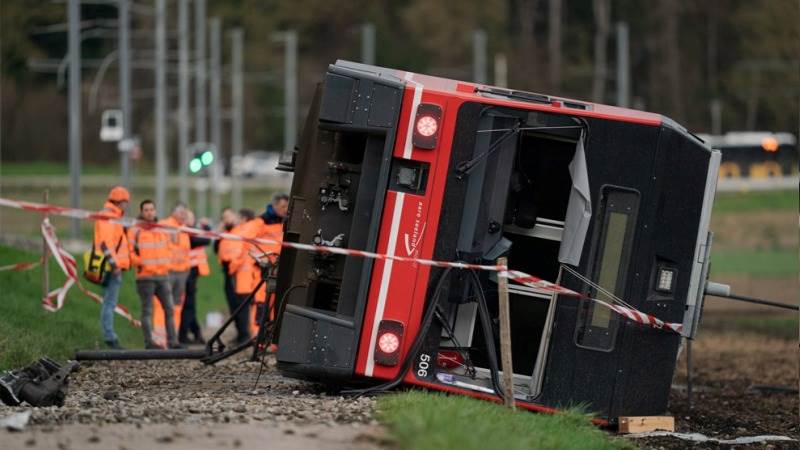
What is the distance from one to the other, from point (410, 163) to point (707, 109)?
89005 millimetres

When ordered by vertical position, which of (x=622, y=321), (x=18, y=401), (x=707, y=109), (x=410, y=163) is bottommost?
(x=18, y=401)

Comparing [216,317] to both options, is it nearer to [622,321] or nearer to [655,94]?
[622,321]

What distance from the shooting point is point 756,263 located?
177ft

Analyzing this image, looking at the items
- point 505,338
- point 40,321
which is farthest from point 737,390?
point 40,321

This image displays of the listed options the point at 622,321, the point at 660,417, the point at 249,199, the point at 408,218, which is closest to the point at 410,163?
the point at 408,218

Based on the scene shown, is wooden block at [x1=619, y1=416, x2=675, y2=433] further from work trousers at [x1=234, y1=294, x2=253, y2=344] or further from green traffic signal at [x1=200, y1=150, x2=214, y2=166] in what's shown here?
green traffic signal at [x1=200, y1=150, x2=214, y2=166]

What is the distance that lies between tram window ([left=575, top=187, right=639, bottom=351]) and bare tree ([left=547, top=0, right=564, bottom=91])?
256 feet

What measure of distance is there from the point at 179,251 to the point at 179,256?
128 millimetres

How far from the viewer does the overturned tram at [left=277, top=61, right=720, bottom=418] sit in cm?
1345

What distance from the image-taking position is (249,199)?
74375 millimetres

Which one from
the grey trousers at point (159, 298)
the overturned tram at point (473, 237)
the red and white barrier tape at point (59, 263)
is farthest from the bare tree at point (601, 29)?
the overturned tram at point (473, 237)

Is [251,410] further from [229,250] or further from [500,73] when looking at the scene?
[500,73]

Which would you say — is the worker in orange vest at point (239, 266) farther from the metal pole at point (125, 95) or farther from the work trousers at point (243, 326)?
the metal pole at point (125, 95)

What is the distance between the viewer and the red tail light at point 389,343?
44.1 feet
